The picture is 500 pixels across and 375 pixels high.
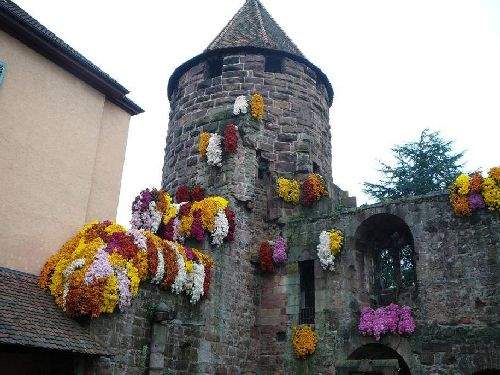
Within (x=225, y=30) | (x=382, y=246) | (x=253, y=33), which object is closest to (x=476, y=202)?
(x=382, y=246)

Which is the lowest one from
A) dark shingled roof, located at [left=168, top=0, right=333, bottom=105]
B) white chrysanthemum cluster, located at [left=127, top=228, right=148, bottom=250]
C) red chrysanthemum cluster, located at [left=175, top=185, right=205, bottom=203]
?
white chrysanthemum cluster, located at [left=127, top=228, right=148, bottom=250]

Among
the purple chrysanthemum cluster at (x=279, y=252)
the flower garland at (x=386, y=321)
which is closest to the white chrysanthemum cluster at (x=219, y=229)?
the purple chrysanthemum cluster at (x=279, y=252)

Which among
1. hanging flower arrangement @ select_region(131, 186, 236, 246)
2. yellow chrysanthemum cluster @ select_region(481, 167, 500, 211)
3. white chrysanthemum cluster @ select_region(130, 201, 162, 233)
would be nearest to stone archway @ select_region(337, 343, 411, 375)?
yellow chrysanthemum cluster @ select_region(481, 167, 500, 211)

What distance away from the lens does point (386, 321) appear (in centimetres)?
1098

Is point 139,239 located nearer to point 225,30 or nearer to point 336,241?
Answer: point 336,241

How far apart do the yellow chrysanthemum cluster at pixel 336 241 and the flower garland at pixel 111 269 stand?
321cm

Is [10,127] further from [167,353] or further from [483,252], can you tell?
[483,252]

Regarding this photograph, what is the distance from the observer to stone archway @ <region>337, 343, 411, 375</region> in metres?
9.23

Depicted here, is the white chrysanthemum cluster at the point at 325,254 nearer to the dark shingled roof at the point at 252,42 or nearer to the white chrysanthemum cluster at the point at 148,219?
the white chrysanthemum cluster at the point at 148,219

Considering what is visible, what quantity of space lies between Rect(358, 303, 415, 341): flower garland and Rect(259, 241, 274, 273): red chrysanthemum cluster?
2525 mm

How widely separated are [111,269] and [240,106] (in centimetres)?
668

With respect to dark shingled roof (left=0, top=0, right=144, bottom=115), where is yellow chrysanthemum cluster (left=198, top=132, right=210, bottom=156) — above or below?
below

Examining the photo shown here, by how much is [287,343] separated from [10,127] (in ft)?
24.7

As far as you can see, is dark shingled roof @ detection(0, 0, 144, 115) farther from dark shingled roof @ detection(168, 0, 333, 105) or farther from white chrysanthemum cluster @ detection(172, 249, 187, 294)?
white chrysanthemum cluster @ detection(172, 249, 187, 294)
